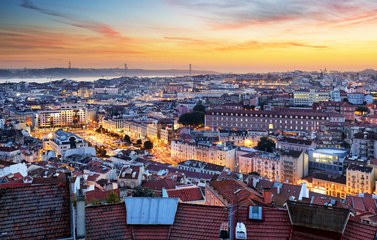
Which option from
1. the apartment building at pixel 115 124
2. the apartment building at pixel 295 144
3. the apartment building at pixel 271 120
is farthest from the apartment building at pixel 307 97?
the apartment building at pixel 295 144

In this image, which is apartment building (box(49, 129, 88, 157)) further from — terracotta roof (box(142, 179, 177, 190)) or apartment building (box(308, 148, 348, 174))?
apartment building (box(308, 148, 348, 174))

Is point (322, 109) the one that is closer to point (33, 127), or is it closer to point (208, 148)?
point (208, 148)

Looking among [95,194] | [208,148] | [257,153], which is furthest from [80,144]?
[95,194]

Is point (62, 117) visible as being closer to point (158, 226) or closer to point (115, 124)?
point (115, 124)

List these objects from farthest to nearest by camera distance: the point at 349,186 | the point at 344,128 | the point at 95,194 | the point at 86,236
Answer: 1. the point at 344,128
2. the point at 349,186
3. the point at 95,194
4. the point at 86,236

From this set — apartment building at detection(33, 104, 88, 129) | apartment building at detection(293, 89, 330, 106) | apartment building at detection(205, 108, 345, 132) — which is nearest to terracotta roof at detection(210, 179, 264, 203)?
apartment building at detection(205, 108, 345, 132)

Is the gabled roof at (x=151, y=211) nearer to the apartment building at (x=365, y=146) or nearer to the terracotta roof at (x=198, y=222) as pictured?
the terracotta roof at (x=198, y=222)
